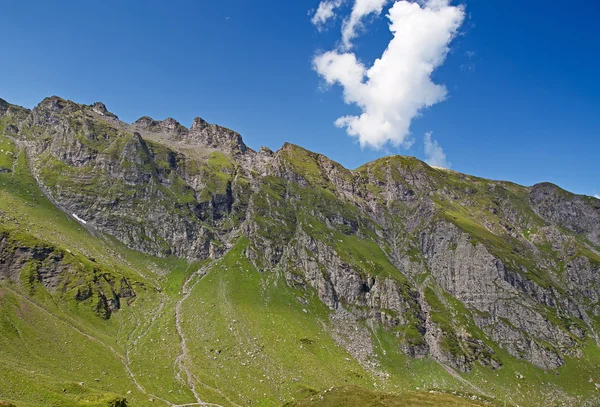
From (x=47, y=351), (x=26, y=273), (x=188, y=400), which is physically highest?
(x=26, y=273)

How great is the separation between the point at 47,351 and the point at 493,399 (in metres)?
209

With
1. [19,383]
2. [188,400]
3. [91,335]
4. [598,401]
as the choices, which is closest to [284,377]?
[188,400]

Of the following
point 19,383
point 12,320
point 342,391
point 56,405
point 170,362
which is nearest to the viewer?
point 56,405

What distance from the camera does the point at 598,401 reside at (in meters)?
195

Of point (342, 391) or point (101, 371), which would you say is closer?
point (342, 391)

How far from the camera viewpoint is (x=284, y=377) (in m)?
179

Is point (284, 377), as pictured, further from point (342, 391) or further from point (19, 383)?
point (19, 383)

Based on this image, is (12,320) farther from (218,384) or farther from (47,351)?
(218,384)

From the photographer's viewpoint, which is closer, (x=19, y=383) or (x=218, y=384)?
(x=19, y=383)

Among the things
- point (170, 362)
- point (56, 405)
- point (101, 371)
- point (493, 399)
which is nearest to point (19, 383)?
point (56, 405)

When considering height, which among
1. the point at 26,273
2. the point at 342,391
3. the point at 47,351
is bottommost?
the point at 47,351

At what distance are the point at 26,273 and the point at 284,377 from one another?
143m

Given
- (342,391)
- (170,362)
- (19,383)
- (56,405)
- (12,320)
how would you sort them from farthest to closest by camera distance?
(170,362)
(12,320)
(342,391)
(19,383)
(56,405)

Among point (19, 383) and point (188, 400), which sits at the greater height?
point (19, 383)
